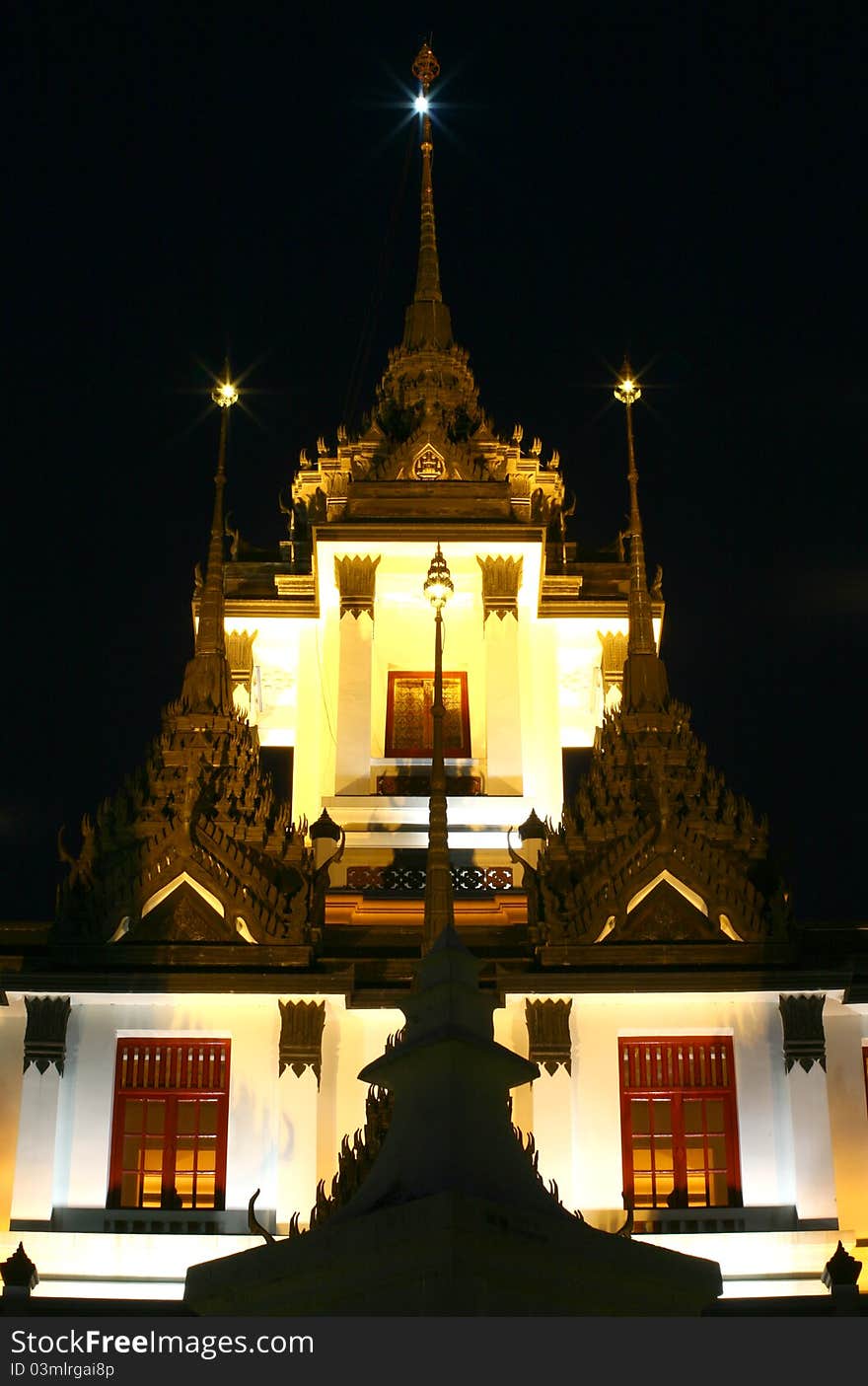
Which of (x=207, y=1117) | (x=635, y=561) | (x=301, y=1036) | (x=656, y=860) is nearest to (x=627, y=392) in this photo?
(x=635, y=561)

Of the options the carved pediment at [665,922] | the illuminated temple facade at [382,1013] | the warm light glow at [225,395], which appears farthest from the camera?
the warm light glow at [225,395]

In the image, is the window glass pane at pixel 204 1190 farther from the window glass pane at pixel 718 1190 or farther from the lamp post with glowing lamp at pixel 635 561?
the lamp post with glowing lamp at pixel 635 561

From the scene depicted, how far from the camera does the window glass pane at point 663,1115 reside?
2059cm

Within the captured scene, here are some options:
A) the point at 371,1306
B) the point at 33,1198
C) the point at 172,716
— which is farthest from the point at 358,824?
the point at 371,1306

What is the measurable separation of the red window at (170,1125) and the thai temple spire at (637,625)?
8.88 m


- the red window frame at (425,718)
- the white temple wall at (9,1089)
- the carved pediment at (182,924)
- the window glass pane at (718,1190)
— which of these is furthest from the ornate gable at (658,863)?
the white temple wall at (9,1089)

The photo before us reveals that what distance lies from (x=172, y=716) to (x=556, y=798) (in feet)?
22.3

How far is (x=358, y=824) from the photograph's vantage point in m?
27.1

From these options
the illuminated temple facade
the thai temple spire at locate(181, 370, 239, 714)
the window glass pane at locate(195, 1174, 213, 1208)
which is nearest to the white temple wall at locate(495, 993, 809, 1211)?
the illuminated temple facade

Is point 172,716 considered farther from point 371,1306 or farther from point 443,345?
point 371,1306

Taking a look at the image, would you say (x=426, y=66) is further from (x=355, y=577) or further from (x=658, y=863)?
(x=658, y=863)

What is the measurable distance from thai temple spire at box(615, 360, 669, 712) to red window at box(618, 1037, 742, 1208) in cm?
656

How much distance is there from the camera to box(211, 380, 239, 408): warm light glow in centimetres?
3195

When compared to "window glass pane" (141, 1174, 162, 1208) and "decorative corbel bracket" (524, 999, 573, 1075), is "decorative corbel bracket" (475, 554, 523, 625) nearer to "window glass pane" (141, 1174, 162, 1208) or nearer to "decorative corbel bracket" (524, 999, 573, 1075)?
"decorative corbel bracket" (524, 999, 573, 1075)
